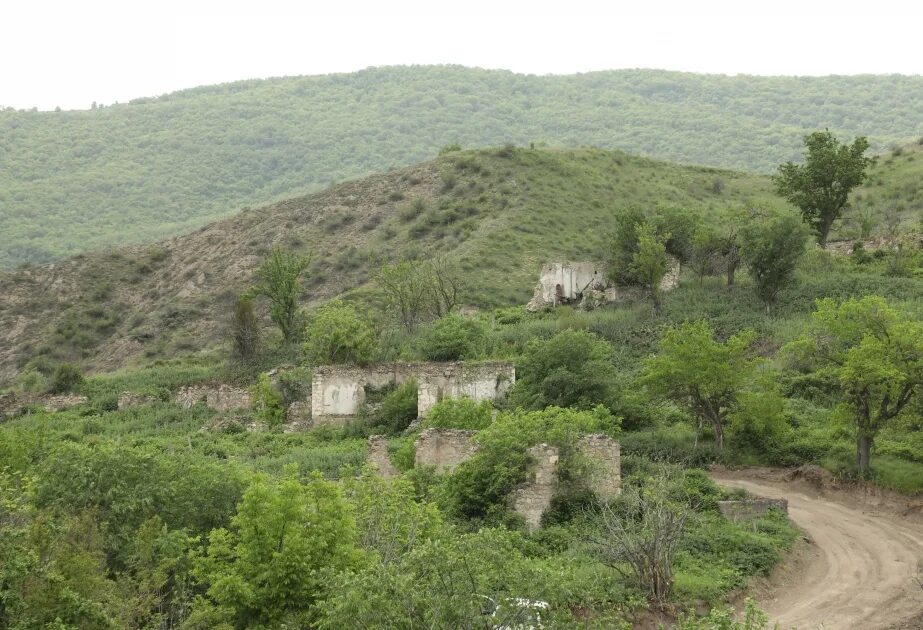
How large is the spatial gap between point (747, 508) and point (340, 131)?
125305mm

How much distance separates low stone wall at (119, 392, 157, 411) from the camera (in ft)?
146

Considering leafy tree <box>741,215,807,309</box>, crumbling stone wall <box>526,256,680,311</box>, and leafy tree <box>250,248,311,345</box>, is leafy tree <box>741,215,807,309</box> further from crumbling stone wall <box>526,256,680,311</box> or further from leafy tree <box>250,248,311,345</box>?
leafy tree <box>250,248,311,345</box>

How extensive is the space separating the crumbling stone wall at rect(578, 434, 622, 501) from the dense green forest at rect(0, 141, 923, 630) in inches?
13.0

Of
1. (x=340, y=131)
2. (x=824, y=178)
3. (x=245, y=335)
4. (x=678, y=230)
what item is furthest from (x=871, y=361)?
(x=340, y=131)

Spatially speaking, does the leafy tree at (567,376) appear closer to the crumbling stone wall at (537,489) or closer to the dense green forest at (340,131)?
the crumbling stone wall at (537,489)

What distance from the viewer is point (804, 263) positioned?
46.5 m

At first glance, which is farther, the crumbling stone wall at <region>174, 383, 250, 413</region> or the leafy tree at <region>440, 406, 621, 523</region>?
the crumbling stone wall at <region>174, 383, 250, 413</region>

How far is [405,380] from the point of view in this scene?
39000 mm

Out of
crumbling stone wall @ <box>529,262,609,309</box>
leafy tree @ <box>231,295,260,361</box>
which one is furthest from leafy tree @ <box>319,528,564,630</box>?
crumbling stone wall @ <box>529,262,609,309</box>

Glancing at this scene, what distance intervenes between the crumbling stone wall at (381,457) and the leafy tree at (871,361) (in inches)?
418

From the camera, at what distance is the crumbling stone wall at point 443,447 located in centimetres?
2617

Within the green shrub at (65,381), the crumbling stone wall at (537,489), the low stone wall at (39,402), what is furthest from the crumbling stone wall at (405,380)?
the green shrub at (65,381)

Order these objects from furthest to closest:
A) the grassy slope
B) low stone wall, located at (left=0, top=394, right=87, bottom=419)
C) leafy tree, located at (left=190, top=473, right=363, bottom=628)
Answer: the grassy slope, low stone wall, located at (left=0, top=394, right=87, bottom=419), leafy tree, located at (left=190, top=473, right=363, bottom=628)

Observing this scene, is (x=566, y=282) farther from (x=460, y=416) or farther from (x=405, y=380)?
(x=460, y=416)
